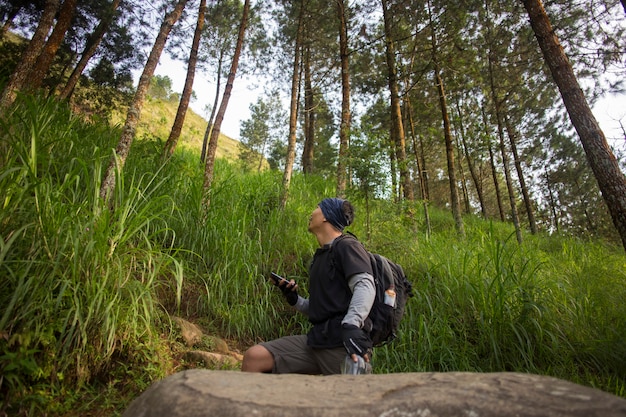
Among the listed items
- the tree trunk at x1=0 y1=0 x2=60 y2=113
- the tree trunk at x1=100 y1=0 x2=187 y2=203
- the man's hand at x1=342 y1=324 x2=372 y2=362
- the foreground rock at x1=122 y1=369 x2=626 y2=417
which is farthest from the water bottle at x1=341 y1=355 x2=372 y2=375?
the tree trunk at x1=0 y1=0 x2=60 y2=113

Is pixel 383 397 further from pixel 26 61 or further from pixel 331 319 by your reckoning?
pixel 26 61

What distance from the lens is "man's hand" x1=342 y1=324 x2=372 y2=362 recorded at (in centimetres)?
176

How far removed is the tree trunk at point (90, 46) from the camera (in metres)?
7.34

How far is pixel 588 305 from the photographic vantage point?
132 inches

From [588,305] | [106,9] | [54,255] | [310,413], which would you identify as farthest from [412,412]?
[106,9]

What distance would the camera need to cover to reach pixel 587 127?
3748mm

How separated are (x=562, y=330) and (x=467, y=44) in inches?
350

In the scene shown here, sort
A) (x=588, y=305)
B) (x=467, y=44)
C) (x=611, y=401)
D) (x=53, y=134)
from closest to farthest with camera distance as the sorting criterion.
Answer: (x=611, y=401) → (x=588, y=305) → (x=53, y=134) → (x=467, y=44)

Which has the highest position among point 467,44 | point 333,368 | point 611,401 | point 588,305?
point 467,44

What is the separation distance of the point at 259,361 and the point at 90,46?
31.6 ft

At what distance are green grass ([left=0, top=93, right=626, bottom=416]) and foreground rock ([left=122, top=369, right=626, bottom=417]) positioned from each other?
1225 millimetres

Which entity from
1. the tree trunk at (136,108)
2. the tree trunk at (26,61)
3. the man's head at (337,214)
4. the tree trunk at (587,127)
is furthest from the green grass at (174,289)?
the man's head at (337,214)

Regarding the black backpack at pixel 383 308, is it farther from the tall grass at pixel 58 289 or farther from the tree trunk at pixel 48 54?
the tree trunk at pixel 48 54

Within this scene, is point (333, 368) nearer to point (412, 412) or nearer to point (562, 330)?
point (412, 412)
